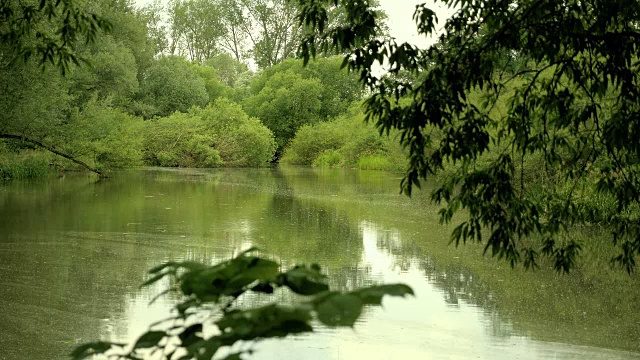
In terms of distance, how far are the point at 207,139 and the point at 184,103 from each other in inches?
233

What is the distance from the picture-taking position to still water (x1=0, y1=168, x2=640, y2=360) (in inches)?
218

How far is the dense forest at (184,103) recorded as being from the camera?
650 inches

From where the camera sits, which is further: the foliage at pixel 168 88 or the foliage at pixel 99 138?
the foliage at pixel 168 88

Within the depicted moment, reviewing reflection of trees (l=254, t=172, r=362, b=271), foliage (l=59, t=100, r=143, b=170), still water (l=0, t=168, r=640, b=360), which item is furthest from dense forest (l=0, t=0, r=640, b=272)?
reflection of trees (l=254, t=172, r=362, b=271)

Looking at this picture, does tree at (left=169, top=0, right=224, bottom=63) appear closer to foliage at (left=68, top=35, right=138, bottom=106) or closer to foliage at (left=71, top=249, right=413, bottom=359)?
foliage at (left=68, top=35, right=138, bottom=106)

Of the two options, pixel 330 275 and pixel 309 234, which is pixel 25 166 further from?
Result: pixel 330 275

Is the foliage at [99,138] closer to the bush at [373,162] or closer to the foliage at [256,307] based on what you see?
the bush at [373,162]

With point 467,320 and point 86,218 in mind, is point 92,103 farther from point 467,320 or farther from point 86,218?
point 467,320

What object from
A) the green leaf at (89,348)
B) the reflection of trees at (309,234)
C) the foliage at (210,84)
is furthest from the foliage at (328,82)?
the green leaf at (89,348)

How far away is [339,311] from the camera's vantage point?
1.06 m

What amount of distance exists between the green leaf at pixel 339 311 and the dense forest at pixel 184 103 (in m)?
12.3

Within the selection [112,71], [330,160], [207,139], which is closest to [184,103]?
[207,139]

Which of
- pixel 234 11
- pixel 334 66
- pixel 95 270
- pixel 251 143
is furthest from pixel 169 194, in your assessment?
pixel 234 11

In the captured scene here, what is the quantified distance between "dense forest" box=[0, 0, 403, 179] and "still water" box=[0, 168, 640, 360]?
2211mm
